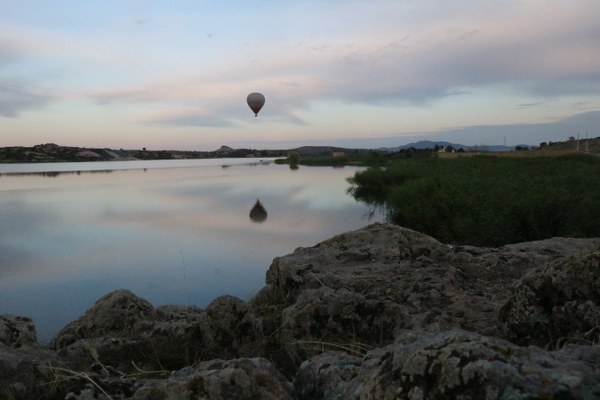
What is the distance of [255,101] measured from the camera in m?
50.3

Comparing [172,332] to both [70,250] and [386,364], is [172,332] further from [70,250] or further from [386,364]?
[70,250]

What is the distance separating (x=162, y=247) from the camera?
775 inches

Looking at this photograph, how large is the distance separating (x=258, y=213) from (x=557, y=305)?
27326mm

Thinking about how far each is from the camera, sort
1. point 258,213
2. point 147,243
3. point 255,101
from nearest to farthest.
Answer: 1. point 147,243
2. point 258,213
3. point 255,101

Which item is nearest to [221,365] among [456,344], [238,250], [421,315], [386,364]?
[386,364]

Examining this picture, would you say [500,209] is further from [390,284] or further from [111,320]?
[111,320]

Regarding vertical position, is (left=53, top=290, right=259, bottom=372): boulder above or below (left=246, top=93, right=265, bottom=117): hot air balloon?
below

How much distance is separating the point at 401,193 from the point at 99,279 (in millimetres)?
14079

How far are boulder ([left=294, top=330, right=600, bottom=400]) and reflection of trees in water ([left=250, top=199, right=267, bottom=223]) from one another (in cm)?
2526

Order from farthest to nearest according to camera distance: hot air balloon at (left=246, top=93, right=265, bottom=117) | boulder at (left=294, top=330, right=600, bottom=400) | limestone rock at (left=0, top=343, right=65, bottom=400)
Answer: hot air balloon at (left=246, top=93, right=265, bottom=117) → limestone rock at (left=0, top=343, right=65, bottom=400) → boulder at (left=294, top=330, right=600, bottom=400)

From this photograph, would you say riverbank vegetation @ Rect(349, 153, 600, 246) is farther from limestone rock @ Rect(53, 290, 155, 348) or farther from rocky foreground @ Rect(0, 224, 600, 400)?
limestone rock @ Rect(53, 290, 155, 348)

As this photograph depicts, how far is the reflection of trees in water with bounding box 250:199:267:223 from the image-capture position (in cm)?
2806

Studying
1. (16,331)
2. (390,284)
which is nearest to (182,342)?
(16,331)

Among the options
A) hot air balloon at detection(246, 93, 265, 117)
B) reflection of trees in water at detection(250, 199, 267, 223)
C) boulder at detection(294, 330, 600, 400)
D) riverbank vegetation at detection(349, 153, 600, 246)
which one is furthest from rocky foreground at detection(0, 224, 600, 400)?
hot air balloon at detection(246, 93, 265, 117)
